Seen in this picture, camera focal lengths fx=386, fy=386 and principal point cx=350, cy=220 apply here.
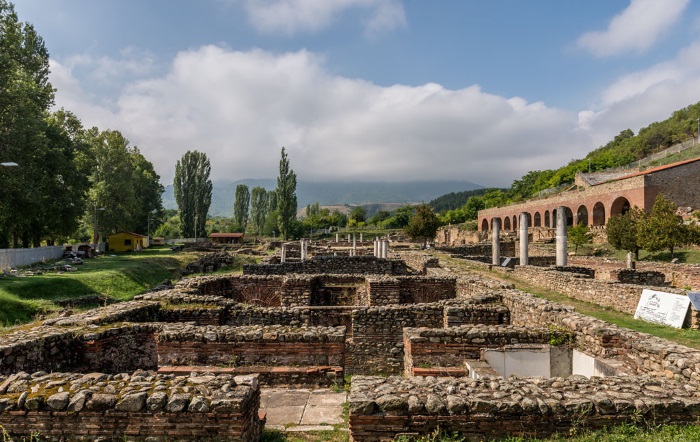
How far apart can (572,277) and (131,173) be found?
5617 cm

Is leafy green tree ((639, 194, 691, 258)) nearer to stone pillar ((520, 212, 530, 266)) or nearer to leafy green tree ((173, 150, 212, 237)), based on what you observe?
stone pillar ((520, 212, 530, 266))

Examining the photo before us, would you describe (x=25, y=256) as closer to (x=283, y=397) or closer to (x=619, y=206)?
(x=283, y=397)

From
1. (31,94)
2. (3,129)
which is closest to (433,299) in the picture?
(3,129)

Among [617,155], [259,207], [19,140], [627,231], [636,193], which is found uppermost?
[617,155]

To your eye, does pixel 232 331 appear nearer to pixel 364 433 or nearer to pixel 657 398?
pixel 364 433

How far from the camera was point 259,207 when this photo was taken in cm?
12244

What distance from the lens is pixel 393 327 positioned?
360 inches

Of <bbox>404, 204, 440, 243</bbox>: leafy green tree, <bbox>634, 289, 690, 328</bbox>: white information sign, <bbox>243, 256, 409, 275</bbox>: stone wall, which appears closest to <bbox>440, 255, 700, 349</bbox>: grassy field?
<bbox>634, 289, 690, 328</bbox>: white information sign

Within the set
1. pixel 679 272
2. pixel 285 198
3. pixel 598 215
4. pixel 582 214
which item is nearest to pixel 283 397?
pixel 679 272

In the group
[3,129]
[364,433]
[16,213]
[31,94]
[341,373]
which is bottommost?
[341,373]

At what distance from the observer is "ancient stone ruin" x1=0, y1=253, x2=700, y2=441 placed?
4113mm

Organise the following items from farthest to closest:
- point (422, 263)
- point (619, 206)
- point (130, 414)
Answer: point (619, 206) < point (422, 263) < point (130, 414)

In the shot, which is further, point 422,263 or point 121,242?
point 121,242

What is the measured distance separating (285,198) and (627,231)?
5549 cm
